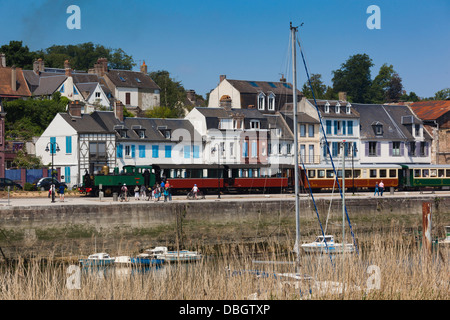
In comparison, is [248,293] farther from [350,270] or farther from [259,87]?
[259,87]

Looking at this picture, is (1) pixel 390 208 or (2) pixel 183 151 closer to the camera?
(1) pixel 390 208

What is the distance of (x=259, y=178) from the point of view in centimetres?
5672

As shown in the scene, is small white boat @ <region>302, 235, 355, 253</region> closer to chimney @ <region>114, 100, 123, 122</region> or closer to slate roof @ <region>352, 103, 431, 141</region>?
chimney @ <region>114, 100, 123, 122</region>

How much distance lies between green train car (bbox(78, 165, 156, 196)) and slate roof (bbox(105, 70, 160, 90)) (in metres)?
35.8

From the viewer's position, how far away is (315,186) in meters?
57.4

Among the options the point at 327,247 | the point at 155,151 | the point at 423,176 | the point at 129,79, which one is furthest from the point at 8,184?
the point at 327,247

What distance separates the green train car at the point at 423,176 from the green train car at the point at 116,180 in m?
22.9

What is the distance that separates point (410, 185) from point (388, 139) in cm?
943

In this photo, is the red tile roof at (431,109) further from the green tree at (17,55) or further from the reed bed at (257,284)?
the reed bed at (257,284)

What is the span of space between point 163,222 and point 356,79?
281 ft

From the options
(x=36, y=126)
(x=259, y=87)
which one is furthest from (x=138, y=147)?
(x=259, y=87)

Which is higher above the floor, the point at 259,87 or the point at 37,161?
the point at 259,87

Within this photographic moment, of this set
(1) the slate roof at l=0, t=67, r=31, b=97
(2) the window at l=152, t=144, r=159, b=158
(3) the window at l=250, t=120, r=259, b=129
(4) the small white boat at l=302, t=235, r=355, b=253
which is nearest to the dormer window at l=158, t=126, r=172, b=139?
(2) the window at l=152, t=144, r=159, b=158

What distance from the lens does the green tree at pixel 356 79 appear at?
391 feet
